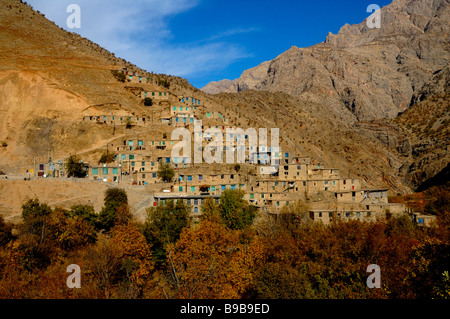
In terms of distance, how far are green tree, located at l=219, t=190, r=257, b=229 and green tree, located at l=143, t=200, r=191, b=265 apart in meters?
4.32

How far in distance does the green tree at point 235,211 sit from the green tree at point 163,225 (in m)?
4.32

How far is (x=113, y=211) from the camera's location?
127ft

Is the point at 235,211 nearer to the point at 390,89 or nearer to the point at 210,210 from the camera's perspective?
the point at 210,210

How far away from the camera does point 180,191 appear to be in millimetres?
46719

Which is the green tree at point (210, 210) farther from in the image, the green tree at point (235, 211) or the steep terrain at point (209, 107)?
the steep terrain at point (209, 107)

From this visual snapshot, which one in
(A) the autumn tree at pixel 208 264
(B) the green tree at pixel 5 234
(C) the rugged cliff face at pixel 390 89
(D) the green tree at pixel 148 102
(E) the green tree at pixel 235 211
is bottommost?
(A) the autumn tree at pixel 208 264

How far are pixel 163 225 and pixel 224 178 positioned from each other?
1360 centimetres

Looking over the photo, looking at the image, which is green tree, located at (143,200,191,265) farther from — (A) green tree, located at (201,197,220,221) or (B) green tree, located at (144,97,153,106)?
(B) green tree, located at (144,97,153,106)

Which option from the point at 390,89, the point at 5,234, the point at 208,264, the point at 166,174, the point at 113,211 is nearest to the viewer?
the point at 208,264

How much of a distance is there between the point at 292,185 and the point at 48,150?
39.2 meters

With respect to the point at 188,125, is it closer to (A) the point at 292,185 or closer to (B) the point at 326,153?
(A) the point at 292,185

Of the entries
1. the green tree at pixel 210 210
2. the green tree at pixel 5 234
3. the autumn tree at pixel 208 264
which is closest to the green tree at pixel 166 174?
the green tree at pixel 210 210

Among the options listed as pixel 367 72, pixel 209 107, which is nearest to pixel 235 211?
pixel 209 107

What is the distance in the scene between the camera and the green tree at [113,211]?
38062 mm
